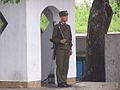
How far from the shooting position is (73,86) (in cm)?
1314

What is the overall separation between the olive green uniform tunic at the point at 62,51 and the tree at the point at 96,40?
4.04m

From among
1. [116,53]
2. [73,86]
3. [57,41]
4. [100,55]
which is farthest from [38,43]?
[100,55]

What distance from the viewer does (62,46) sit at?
12836mm

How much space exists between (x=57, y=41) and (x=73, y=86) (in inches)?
49.1

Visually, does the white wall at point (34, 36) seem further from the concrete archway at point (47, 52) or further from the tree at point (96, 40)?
the tree at point (96, 40)

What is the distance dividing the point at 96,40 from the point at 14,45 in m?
4.95

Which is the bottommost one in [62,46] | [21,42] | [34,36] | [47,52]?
[47,52]

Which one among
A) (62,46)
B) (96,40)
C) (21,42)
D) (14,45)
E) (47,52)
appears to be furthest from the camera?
(96,40)

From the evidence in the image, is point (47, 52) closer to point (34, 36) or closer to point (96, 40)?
point (34, 36)

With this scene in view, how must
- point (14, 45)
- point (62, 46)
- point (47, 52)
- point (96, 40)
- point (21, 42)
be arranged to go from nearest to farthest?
point (21, 42) < point (14, 45) < point (62, 46) < point (47, 52) < point (96, 40)

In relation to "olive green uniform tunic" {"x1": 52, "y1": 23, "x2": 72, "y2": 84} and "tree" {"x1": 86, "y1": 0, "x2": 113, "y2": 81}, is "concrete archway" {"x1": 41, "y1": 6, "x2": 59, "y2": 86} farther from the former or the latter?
"tree" {"x1": 86, "y1": 0, "x2": 113, "y2": 81}

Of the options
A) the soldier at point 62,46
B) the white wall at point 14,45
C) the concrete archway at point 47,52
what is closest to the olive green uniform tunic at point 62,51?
the soldier at point 62,46

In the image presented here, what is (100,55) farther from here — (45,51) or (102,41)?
(45,51)

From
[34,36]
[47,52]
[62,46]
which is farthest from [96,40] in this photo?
[34,36]
